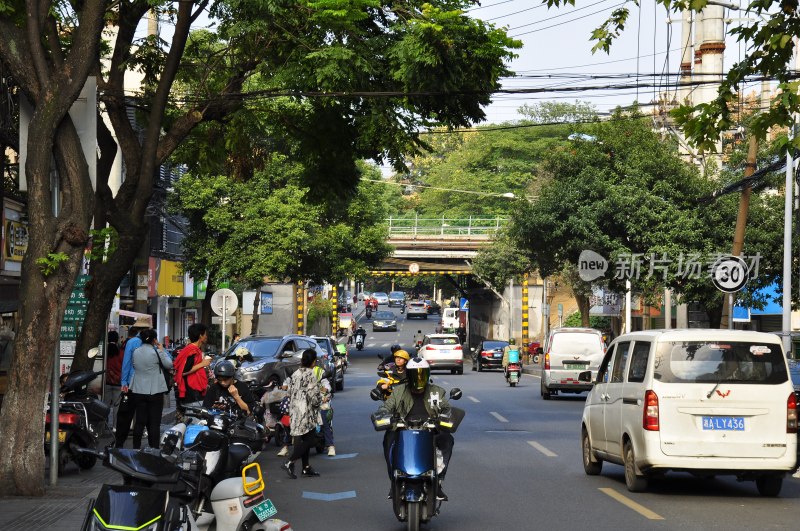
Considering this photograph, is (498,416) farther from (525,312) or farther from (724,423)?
(525,312)

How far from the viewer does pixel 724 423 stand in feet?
43.0

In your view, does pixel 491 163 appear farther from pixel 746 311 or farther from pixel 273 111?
pixel 273 111

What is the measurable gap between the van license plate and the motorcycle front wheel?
3.97m

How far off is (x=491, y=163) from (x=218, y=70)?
71206 millimetres

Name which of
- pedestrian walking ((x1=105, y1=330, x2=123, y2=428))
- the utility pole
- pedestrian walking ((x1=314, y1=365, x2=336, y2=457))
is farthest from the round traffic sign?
pedestrian walking ((x1=314, y1=365, x2=336, y2=457))

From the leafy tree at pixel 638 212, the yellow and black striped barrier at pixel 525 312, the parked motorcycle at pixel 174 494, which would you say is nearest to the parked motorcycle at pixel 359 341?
the yellow and black striped barrier at pixel 525 312

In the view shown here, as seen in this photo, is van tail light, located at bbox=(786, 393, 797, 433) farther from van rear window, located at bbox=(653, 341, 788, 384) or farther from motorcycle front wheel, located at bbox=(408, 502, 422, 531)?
motorcycle front wheel, located at bbox=(408, 502, 422, 531)

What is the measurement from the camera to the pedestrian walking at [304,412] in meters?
15.6

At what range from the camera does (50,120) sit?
13375mm

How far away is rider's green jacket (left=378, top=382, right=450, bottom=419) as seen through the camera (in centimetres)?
1153

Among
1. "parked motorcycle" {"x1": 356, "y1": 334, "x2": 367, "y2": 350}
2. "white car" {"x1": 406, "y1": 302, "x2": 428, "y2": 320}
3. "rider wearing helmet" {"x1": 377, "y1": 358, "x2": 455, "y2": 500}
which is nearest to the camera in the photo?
"rider wearing helmet" {"x1": 377, "y1": 358, "x2": 455, "y2": 500}

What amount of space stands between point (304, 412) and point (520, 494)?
3.36 meters

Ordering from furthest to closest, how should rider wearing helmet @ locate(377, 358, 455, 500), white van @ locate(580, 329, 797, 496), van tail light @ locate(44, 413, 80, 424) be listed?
1. van tail light @ locate(44, 413, 80, 424)
2. white van @ locate(580, 329, 797, 496)
3. rider wearing helmet @ locate(377, 358, 455, 500)

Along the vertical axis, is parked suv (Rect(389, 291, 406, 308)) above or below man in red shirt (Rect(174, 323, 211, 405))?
above
